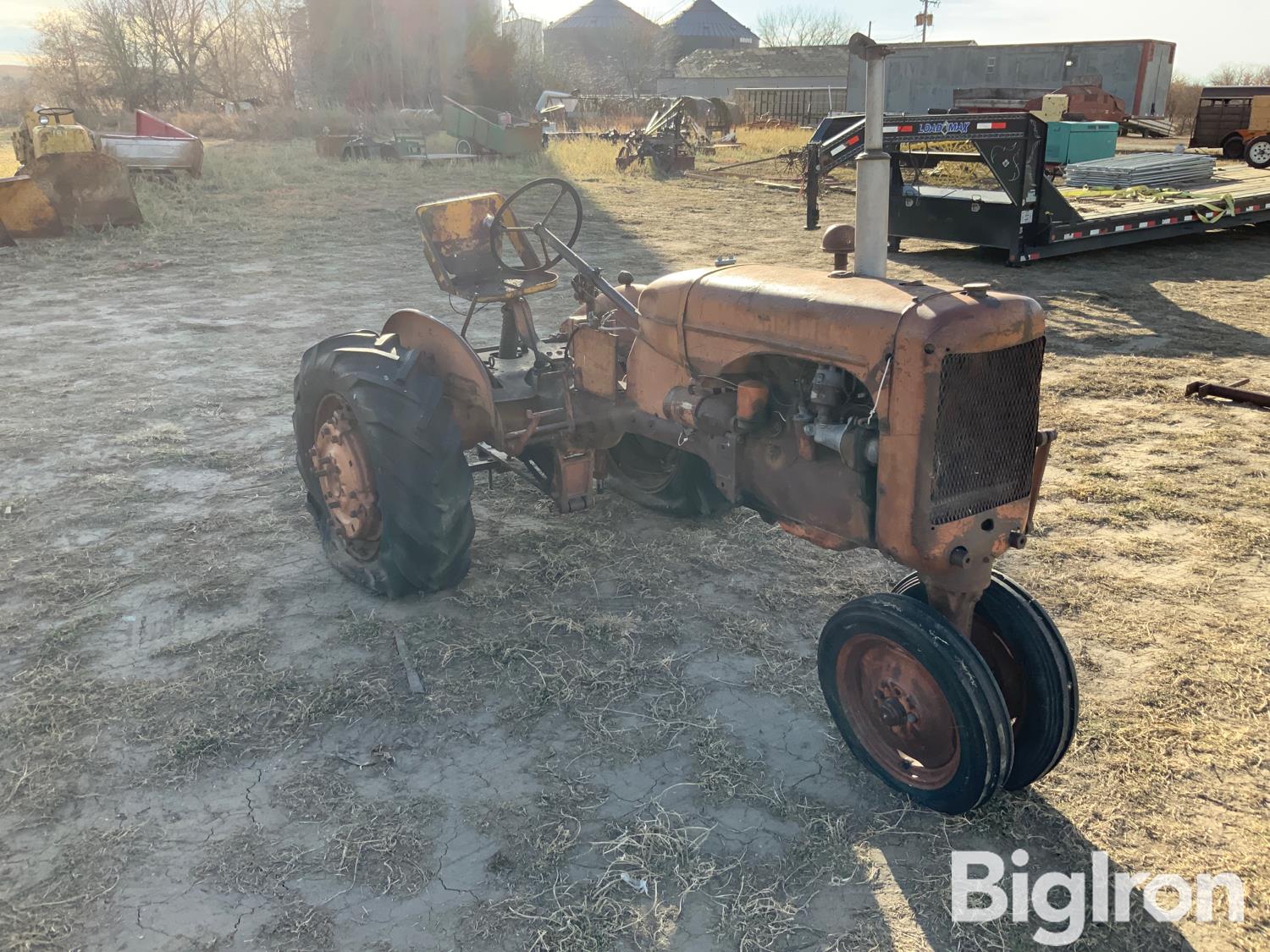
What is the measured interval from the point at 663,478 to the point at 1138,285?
704 cm

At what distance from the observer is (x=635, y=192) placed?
16.4 metres

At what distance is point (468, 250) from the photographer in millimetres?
4402

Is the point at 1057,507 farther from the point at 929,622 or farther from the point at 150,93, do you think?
the point at 150,93

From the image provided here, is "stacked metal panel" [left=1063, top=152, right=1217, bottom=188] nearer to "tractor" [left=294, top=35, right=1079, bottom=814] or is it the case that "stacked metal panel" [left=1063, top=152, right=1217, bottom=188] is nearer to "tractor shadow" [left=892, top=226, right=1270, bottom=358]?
"tractor shadow" [left=892, top=226, right=1270, bottom=358]

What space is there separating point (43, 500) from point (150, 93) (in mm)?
36372

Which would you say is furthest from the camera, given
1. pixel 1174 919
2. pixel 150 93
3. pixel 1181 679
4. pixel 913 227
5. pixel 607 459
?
pixel 150 93

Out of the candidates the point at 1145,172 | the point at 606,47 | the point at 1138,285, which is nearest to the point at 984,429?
the point at 1138,285

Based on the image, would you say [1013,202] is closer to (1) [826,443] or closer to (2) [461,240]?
(2) [461,240]

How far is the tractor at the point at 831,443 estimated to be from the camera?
224 centimetres

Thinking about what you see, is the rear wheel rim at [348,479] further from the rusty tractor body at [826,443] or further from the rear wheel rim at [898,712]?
the rear wheel rim at [898,712]

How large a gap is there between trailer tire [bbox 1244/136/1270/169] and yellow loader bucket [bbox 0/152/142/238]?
17407 mm

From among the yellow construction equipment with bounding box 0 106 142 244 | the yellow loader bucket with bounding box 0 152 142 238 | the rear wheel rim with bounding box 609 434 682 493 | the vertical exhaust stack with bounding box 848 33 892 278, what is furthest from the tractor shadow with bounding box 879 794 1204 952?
the yellow loader bucket with bounding box 0 152 142 238

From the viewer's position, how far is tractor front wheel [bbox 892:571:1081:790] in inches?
93.4

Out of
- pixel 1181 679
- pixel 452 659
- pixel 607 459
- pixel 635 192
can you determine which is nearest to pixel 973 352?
pixel 1181 679
